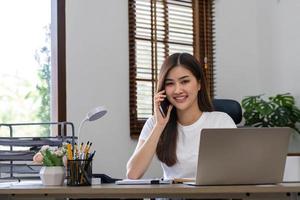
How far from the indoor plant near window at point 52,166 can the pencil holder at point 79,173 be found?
5 cm

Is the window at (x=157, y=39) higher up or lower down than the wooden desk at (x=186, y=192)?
higher up

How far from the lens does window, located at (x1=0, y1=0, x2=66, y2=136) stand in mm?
3850

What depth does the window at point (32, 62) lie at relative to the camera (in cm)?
385

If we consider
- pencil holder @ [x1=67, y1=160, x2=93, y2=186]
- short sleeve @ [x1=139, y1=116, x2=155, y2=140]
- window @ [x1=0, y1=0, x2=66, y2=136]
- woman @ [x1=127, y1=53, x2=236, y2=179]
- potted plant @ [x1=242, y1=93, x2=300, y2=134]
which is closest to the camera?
pencil holder @ [x1=67, y1=160, x2=93, y2=186]

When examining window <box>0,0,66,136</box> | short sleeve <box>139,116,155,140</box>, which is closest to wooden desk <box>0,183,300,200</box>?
short sleeve <box>139,116,155,140</box>

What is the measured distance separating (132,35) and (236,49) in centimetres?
120

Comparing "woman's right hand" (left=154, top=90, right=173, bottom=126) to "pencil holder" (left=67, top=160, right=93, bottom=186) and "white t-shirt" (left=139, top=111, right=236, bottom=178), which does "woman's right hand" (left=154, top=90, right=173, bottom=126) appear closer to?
"white t-shirt" (left=139, top=111, right=236, bottom=178)

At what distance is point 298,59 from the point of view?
471 cm

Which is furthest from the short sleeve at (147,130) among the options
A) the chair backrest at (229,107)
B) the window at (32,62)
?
the window at (32,62)

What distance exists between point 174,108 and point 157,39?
230 cm

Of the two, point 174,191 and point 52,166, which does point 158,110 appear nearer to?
point 52,166

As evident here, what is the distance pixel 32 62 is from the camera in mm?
3924

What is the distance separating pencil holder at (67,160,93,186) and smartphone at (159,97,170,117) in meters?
0.56

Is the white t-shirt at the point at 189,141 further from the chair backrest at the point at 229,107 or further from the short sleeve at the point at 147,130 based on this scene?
the chair backrest at the point at 229,107
